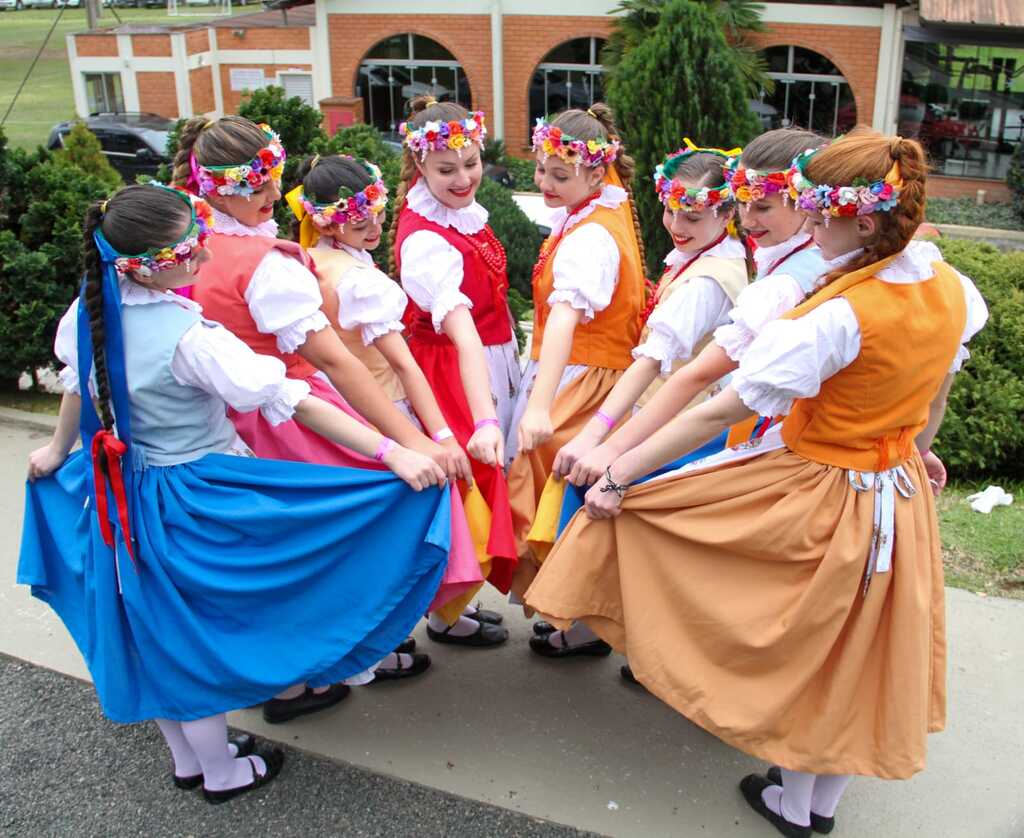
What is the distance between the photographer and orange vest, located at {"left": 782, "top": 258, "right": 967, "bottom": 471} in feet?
7.71

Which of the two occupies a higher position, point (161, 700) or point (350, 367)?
point (350, 367)

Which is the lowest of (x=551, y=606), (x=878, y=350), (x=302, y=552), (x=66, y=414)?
(x=551, y=606)

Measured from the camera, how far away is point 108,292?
2.58m

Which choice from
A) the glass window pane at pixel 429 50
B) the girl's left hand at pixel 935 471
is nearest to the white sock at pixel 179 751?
the girl's left hand at pixel 935 471

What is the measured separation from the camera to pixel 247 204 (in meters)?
3.07

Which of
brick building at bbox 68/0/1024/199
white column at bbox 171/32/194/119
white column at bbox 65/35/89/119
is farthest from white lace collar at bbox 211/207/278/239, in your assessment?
white column at bbox 65/35/89/119

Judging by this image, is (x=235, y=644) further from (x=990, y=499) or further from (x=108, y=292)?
(x=990, y=499)

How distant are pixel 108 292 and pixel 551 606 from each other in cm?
142

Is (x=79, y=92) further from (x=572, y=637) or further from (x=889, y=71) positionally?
(x=572, y=637)

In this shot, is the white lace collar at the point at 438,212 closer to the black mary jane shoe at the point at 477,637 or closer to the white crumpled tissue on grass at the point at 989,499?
the black mary jane shoe at the point at 477,637

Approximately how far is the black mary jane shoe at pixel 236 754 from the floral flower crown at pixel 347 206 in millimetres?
1626

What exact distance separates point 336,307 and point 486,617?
139cm

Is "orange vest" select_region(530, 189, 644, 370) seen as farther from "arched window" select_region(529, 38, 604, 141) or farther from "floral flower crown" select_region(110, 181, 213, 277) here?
A: "arched window" select_region(529, 38, 604, 141)

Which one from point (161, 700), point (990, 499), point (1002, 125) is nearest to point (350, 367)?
point (161, 700)
